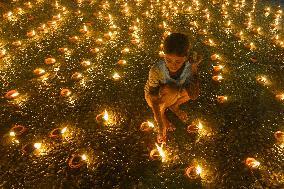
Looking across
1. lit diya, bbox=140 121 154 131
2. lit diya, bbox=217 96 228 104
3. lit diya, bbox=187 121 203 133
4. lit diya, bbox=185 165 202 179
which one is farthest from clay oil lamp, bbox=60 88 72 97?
lit diya, bbox=217 96 228 104

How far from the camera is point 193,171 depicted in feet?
12.5

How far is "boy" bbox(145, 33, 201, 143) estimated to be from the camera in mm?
3246

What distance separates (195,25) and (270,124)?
3798 mm

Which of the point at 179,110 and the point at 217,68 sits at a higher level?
the point at 179,110

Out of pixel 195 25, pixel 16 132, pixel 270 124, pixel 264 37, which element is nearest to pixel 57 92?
pixel 16 132

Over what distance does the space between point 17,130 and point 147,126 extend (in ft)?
6.52

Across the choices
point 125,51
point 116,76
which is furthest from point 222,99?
point 125,51

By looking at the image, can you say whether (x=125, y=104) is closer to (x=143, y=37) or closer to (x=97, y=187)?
(x=97, y=187)

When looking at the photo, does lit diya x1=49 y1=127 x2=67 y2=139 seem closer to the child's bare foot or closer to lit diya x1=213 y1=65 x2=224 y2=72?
the child's bare foot

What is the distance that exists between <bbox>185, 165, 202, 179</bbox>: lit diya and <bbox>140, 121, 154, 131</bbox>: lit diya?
0.88 metres

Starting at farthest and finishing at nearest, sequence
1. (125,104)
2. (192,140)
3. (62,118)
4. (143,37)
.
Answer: (143,37) < (125,104) < (62,118) < (192,140)

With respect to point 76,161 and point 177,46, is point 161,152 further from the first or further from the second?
point 177,46

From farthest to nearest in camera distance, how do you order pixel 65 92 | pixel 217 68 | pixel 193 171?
pixel 217 68 < pixel 65 92 < pixel 193 171

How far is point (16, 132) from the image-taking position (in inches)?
169
